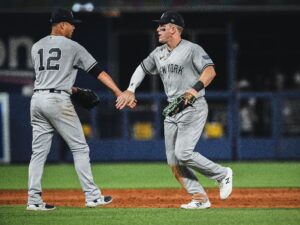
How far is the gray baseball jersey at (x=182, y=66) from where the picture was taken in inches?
338

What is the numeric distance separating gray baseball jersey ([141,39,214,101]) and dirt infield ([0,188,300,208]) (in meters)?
1.32

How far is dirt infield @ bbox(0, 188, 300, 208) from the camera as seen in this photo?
368 inches

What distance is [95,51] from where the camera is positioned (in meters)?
18.8

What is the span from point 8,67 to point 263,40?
18.2 feet

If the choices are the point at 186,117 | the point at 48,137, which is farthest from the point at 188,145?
the point at 48,137

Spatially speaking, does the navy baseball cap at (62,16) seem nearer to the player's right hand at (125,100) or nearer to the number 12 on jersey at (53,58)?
the number 12 on jersey at (53,58)

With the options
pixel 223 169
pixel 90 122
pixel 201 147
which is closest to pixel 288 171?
pixel 201 147

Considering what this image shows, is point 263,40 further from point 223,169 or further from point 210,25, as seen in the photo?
point 223,169

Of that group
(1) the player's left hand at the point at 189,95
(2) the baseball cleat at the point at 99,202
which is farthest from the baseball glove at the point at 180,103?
(2) the baseball cleat at the point at 99,202

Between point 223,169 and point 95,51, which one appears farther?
point 95,51

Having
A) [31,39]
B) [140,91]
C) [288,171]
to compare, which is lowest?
[288,171]

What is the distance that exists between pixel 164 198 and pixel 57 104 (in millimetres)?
2342

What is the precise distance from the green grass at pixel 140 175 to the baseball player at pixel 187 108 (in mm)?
3418

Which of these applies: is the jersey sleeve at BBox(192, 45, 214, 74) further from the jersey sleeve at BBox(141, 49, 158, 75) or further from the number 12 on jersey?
the number 12 on jersey
